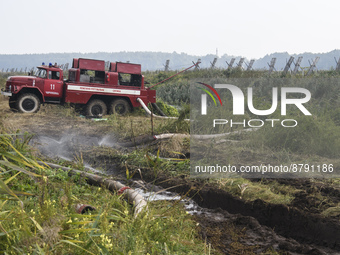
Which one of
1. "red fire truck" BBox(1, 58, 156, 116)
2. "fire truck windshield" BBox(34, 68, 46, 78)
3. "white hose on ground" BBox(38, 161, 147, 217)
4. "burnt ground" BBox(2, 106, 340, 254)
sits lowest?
"burnt ground" BBox(2, 106, 340, 254)

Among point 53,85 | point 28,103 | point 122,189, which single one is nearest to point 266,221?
point 122,189

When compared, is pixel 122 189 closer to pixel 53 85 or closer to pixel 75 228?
pixel 75 228

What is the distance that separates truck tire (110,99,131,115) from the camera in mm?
14531

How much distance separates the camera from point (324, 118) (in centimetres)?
984

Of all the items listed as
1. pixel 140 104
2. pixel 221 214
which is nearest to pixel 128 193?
pixel 221 214

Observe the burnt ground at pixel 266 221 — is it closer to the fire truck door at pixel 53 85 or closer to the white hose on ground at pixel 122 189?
the white hose on ground at pixel 122 189

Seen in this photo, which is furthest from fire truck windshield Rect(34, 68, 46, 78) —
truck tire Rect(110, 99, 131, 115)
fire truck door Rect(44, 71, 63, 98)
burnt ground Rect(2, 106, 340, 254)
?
burnt ground Rect(2, 106, 340, 254)

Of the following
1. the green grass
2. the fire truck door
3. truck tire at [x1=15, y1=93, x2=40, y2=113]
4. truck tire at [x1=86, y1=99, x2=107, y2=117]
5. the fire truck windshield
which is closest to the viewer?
the green grass

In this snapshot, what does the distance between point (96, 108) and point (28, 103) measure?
2.39 meters

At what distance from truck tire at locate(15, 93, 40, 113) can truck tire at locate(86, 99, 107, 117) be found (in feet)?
5.91

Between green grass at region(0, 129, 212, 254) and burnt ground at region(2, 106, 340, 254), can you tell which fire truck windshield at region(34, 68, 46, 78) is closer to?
burnt ground at region(2, 106, 340, 254)

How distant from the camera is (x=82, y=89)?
1398 cm

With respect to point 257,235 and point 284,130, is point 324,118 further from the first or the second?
point 257,235

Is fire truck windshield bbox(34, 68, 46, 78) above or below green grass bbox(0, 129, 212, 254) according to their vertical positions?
above
